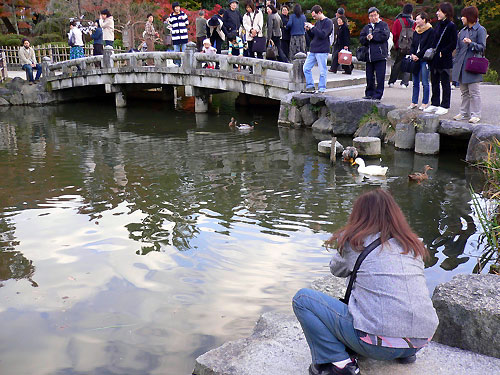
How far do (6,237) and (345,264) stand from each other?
196 inches

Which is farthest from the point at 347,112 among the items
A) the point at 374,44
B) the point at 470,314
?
the point at 470,314

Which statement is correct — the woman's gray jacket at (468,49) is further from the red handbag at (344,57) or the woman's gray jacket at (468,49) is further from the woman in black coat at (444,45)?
the red handbag at (344,57)

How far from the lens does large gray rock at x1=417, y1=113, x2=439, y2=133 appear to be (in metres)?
10.1

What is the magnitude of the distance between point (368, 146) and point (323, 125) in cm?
261

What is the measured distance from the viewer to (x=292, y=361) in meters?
3.44

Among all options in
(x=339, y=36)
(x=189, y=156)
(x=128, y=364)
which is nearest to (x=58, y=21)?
(x=339, y=36)

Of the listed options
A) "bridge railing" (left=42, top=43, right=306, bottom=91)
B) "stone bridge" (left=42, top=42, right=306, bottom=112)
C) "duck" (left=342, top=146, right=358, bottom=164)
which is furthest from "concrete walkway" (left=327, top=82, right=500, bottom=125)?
"duck" (left=342, top=146, right=358, bottom=164)

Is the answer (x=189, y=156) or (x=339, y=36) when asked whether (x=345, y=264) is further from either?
(x=339, y=36)

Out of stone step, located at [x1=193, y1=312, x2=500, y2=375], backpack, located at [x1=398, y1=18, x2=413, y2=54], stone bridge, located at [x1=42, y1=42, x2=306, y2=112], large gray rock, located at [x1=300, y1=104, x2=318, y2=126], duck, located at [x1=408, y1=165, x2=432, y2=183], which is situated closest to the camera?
stone step, located at [x1=193, y1=312, x2=500, y2=375]

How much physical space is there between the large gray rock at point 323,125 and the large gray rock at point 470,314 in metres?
9.01

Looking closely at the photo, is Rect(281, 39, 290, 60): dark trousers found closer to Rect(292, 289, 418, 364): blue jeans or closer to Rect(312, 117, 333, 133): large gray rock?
Rect(312, 117, 333, 133): large gray rock

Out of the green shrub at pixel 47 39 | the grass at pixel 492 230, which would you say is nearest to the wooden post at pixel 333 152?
the grass at pixel 492 230

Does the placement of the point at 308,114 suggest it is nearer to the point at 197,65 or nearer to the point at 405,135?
the point at 405,135

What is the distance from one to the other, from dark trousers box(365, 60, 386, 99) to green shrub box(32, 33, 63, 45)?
1777 centimetres
